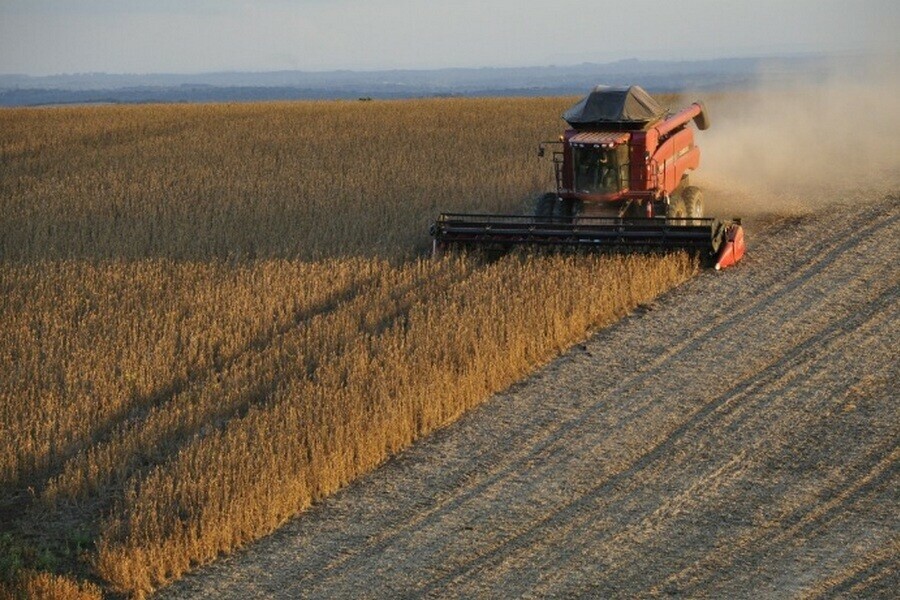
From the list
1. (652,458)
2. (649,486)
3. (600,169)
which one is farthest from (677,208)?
(649,486)

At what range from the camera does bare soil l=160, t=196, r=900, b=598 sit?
6.82 m

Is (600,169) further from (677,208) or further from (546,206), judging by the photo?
(677,208)

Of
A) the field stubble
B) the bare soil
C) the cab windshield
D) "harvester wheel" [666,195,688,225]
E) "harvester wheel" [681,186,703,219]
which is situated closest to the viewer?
the bare soil

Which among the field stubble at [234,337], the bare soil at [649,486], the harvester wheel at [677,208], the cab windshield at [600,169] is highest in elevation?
the cab windshield at [600,169]

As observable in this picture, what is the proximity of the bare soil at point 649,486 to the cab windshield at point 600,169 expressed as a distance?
2825 millimetres

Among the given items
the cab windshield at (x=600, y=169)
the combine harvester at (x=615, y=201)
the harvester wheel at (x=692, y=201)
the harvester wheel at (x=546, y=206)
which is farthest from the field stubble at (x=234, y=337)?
the harvester wheel at (x=692, y=201)

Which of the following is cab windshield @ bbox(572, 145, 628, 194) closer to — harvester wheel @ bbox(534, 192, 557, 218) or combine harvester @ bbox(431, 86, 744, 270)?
combine harvester @ bbox(431, 86, 744, 270)

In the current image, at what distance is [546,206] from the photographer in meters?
14.6

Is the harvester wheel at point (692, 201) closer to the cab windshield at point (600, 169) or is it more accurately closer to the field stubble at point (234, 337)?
the cab windshield at point (600, 169)

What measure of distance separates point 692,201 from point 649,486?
7.67 meters

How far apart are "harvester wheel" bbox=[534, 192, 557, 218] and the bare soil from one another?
3.03 meters

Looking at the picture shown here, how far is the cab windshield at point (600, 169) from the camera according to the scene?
14141 millimetres

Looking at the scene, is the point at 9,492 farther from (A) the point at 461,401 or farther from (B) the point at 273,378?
(A) the point at 461,401

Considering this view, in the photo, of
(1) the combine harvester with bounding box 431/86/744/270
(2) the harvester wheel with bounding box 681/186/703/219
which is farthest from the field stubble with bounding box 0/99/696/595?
(2) the harvester wheel with bounding box 681/186/703/219
